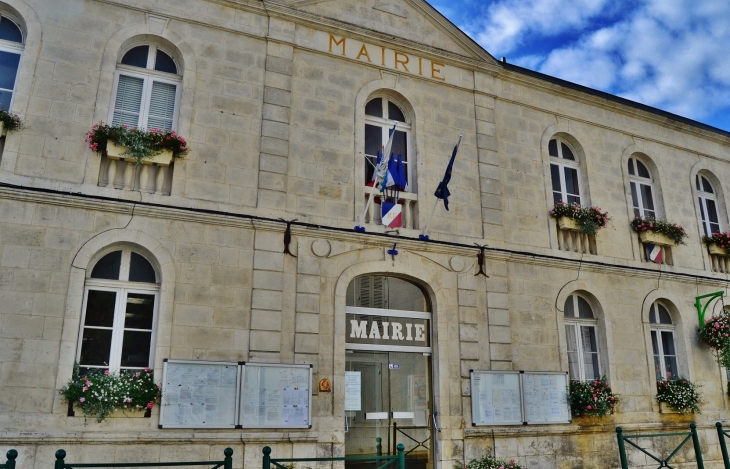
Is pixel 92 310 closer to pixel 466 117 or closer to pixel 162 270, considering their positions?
pixel 162 270

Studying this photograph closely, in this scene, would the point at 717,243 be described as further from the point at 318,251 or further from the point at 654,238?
the point at 318,251

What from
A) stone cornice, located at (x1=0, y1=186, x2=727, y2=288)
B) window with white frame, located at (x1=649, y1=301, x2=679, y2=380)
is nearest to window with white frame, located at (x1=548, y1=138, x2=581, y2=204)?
stone cornice, located at (x1=0, y1=186, x2=727, y2=288)

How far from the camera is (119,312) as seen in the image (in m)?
7.15

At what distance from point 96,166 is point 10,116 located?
1023 millimetres

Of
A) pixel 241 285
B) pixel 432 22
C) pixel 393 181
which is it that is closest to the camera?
pixel 241 285

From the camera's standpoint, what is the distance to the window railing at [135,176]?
7.42 metres

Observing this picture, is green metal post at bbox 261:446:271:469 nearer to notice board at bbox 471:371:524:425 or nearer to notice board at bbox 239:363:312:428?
notice board at bbox 239:363:312:428

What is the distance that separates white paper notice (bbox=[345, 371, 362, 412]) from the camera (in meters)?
8.04

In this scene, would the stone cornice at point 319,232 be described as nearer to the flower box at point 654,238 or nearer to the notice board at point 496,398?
the flower box at point 654,238

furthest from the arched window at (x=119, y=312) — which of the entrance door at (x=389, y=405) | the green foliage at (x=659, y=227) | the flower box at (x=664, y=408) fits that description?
the green foliage at (x=659, y=227)

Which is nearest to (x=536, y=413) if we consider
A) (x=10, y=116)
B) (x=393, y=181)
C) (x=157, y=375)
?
(x=393, y=181)

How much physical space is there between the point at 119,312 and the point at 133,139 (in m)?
2.02

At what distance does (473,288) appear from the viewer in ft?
29.6

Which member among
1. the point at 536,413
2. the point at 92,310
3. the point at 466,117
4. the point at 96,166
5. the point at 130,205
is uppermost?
the point at 466,117
